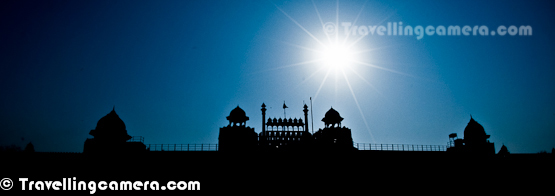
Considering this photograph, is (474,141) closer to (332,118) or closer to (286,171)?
(332,118)

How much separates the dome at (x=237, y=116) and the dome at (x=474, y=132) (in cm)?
3555

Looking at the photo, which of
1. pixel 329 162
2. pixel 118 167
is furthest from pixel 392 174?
pixel 118 167

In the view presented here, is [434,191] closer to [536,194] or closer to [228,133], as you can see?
[536,194]

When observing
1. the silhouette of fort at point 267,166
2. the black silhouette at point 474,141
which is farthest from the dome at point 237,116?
the black silhouette at point 474,141

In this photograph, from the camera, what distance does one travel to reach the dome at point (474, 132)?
46594mm

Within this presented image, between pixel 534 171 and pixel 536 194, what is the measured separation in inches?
163

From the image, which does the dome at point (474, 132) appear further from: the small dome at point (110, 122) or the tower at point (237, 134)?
the small dome at point (110, 122)

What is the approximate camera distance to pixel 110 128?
38.1 meters

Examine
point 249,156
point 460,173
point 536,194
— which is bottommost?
point 536,194

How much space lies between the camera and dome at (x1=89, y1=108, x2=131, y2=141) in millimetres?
37812

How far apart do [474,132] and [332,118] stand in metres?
23.0

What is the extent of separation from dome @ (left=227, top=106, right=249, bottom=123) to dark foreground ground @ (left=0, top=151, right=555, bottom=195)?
10582 millimetres

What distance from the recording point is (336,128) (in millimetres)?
45531

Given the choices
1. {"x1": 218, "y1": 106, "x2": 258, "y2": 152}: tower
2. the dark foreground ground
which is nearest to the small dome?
the dark foreground ground
